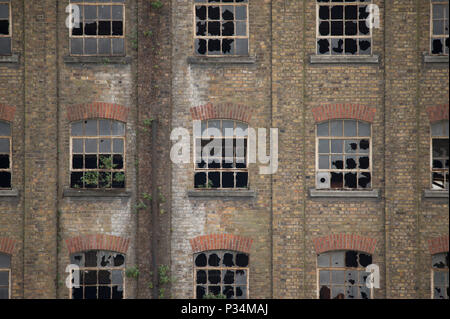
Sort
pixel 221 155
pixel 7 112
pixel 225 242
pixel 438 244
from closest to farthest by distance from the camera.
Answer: pixel 438 244 < pixel 225 242 < pixel 7 112 < pixel 221 155

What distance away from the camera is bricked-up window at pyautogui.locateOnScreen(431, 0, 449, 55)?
1000 centimetres

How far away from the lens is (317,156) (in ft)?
33.0

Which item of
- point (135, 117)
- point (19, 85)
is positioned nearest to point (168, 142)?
point (135, 117)

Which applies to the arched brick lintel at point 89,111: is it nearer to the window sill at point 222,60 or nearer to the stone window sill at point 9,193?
the stone window sill at point 9,193

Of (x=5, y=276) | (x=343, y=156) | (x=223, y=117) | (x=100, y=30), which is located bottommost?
(x=5, y=276)

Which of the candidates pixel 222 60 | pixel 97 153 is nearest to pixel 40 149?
pixel 97 153

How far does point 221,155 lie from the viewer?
1021 cm

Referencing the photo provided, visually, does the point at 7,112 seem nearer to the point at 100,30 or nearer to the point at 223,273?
the point at 100,30

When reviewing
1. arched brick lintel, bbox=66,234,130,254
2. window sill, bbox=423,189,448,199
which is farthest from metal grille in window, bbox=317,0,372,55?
arched brick lintel, bbox=66,234,130,254

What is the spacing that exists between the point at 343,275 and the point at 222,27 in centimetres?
671

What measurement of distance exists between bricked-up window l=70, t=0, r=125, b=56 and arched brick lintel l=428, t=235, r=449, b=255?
8.68m

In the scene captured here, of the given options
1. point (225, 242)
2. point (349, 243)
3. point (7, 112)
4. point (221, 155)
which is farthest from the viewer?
point (221, 155)

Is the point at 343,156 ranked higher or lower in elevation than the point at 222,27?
lower

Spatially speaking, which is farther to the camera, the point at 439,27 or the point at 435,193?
the point at 439,27
